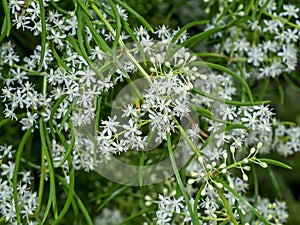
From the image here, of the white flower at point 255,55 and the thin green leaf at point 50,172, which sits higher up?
the white flower at point 255,55

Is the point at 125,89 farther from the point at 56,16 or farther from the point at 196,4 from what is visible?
the point at 196,4

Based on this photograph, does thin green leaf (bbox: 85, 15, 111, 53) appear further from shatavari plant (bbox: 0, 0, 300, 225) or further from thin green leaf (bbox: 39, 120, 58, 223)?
thin green leaf (bbox: 39, 120, 58, 223)

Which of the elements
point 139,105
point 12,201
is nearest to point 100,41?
point 139,105

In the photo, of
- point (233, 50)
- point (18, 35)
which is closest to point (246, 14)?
point (233, 50)

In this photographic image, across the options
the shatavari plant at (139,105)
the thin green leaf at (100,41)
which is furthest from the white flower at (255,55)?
the thin green leaf at (100,41)

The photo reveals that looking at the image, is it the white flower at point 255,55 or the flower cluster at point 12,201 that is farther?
the white flower at point 255,55

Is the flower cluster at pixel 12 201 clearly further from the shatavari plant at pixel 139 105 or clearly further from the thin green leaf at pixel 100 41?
the thin green leaf at pixel 100 41

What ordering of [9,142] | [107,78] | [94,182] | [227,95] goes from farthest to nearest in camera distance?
1. [94,182]
2. [9,142]
3. [227,95]
4. [107,78]

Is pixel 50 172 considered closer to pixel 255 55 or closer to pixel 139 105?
pixel 139 105

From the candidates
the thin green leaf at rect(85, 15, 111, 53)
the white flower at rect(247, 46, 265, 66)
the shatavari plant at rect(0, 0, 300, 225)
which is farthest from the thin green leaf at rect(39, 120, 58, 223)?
the white flower at rect(247, 46, 265, 66)
